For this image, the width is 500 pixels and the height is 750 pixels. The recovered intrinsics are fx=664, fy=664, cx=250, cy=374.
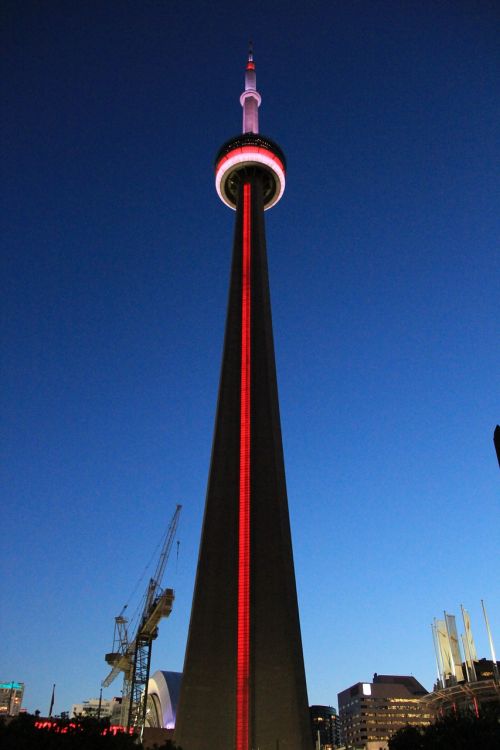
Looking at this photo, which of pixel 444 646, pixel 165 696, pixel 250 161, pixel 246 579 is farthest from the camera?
pixel 444 646

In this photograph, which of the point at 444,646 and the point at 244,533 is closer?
the point at 244,533

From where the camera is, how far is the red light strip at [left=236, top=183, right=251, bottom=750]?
1796 inches

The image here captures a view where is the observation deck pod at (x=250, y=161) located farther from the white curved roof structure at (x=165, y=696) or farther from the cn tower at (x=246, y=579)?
the white curved roof structure at (x=165, y=696)

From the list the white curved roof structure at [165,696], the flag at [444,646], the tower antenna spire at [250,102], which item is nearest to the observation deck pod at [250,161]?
the tower antenna spire at [250,102]

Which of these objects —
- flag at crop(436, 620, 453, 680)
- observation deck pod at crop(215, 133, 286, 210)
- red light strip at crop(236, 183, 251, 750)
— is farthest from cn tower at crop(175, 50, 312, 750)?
flag at crop(436, 620, 453, 680)

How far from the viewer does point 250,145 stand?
74375 mm

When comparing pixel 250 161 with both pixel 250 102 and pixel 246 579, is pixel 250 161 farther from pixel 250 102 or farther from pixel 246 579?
pixel 246 579

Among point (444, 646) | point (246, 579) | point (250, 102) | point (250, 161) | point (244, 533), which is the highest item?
point (250, 102)

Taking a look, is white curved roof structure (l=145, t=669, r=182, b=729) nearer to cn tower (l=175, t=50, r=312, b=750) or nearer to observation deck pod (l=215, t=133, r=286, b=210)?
cn tower (l=175, t=50, r=312, b=750)

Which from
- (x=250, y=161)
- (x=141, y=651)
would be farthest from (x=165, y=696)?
(x=250, y=161)

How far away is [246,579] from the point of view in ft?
165

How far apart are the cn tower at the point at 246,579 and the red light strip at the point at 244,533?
7 cm

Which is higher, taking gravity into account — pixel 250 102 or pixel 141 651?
pixel 250 102

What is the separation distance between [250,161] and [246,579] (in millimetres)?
46282
